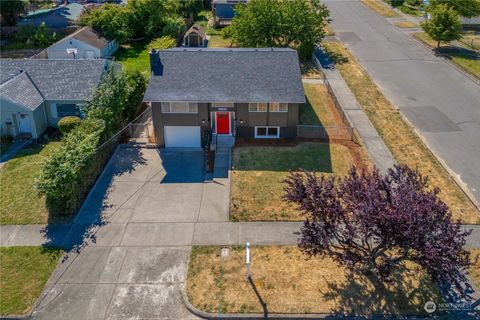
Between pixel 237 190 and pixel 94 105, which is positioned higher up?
pixel 94 105

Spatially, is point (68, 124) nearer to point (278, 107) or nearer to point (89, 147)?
point (89, 147)

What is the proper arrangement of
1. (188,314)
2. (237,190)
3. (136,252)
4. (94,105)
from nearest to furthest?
(188,314) → (136,252) → (237,190) → (94,105)

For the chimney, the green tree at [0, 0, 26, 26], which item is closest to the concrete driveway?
the chimney

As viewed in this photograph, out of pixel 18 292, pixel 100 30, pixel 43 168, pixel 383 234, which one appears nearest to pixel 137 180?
pixel 43 168

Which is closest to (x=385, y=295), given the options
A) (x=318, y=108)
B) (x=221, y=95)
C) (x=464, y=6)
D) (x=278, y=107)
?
(x=278, y=107)

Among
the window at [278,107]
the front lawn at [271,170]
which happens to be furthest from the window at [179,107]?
the window at [278,107]

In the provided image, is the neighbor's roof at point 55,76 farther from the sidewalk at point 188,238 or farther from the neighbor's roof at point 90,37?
the sidewalk at point 188,238

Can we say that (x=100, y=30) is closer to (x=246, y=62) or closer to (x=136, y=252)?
(x=246, y=62)
